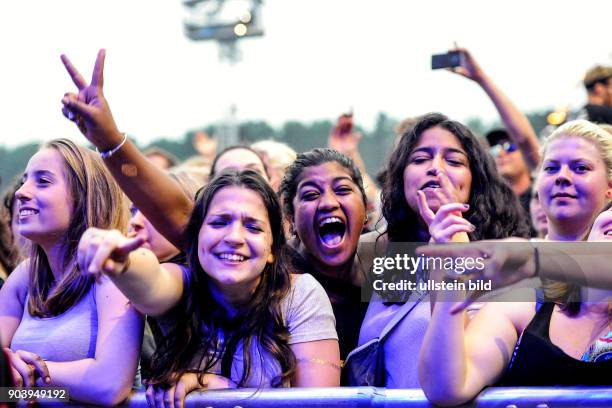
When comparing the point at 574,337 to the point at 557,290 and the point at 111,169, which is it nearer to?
the point at 557,290

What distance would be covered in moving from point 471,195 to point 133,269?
1320mm

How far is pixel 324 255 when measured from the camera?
125 inches

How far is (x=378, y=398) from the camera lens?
224cm

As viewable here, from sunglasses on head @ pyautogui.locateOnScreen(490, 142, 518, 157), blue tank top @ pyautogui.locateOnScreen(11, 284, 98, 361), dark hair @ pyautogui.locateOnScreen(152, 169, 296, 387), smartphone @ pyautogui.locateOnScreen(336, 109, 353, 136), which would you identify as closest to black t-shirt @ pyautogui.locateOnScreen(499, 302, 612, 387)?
dark hair @ pyautogui.locateOnScreen(152, 169, 296, 387)

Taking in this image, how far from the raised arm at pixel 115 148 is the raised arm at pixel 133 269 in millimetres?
278

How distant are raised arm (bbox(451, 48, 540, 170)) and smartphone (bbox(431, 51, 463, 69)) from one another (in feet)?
0.83

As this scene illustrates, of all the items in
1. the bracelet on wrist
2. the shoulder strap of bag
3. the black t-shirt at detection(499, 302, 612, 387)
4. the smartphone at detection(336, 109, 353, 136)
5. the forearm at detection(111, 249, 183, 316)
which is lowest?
the black t-shirt at detection(499, 302, 612, 387)

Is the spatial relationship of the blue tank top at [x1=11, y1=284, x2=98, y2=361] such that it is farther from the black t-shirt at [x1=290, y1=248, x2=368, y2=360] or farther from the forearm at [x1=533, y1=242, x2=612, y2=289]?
the forearm at [x1=533, y1=242, x2=612, y2=289]

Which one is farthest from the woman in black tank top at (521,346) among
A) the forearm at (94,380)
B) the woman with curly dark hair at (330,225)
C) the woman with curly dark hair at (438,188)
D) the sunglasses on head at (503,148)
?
the sunglasses on head at (503,148)

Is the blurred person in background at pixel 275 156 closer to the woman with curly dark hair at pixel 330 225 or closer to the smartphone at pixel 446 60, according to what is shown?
the woman with curly dark hair at pixel 330 225

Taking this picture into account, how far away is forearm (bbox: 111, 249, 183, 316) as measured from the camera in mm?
2296

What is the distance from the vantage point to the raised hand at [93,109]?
2744 mm

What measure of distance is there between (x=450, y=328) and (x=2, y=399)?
115 cm

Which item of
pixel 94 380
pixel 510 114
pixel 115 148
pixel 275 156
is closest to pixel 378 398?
pixel 94 380
